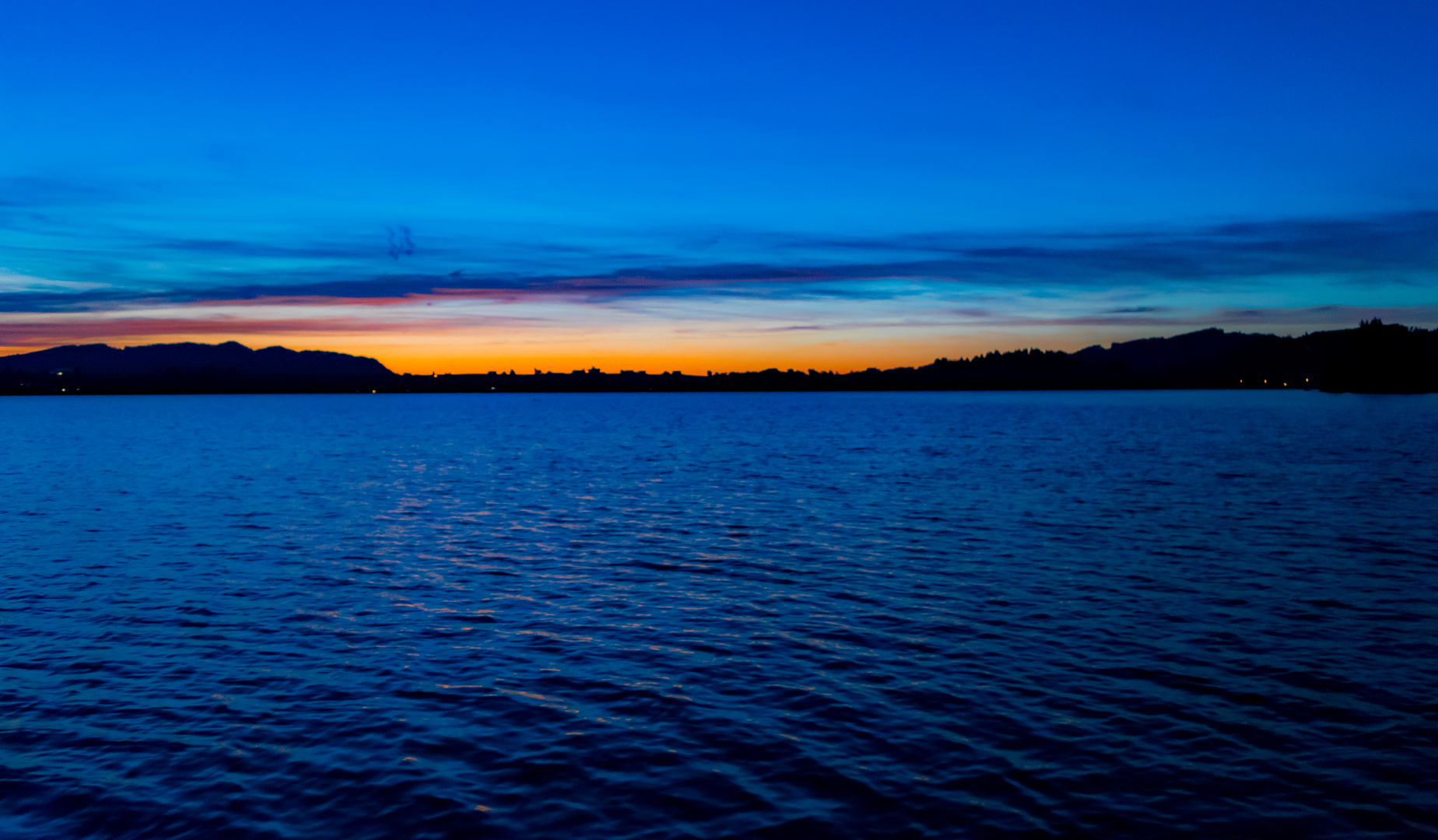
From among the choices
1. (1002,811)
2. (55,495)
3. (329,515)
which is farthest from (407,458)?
(1002,811)

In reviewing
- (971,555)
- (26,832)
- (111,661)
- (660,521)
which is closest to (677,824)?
(26,832)

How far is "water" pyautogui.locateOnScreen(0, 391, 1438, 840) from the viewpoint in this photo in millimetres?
12805

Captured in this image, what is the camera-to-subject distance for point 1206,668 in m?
18.5

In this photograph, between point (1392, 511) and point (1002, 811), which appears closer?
point (1002, 811)

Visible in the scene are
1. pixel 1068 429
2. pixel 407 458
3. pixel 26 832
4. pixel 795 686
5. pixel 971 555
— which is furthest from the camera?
pixel 1068 429

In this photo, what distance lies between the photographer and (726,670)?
18891mm

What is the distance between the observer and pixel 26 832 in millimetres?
12094

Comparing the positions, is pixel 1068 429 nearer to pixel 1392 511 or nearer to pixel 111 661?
pixel 1392 511

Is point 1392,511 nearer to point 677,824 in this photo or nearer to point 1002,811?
point 1002,811

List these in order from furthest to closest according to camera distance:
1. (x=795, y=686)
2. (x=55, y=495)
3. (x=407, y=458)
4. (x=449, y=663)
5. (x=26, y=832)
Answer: (x=407, y=458) < (x=55, y=495) < (x=449, y=663) < (x=795, y=686) < (x=26, y=832)

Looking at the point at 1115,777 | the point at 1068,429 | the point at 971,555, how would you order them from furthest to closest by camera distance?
the point at 1068,429
the point at 971,555
the point at 1115,777

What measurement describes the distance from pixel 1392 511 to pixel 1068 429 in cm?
8810

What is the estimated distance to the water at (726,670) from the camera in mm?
12805

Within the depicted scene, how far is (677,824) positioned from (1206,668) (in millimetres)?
12384
